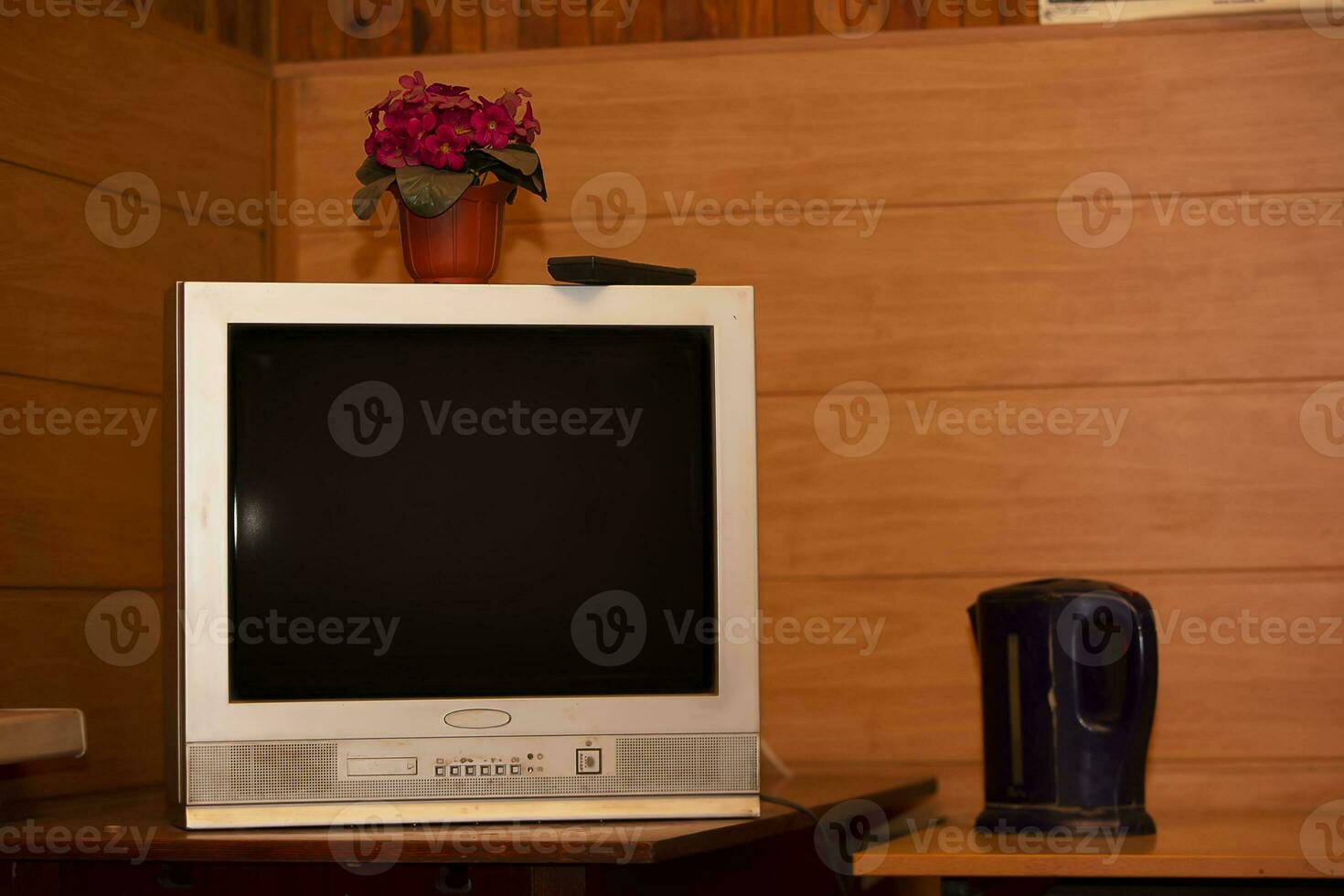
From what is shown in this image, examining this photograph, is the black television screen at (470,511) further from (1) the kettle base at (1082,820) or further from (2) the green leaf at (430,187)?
(1) the kettle base at (1082,820)

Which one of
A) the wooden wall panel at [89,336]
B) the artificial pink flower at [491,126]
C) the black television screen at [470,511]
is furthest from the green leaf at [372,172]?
the wooden wall panel at [89,336]

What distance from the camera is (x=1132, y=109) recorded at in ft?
6.96

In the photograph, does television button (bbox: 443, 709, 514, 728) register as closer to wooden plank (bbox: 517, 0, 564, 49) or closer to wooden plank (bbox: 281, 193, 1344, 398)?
wooden plank (bbox: 281, 193, 1344, 398)

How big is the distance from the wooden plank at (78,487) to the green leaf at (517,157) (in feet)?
2.34

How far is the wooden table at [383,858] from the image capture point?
1227 millimetres

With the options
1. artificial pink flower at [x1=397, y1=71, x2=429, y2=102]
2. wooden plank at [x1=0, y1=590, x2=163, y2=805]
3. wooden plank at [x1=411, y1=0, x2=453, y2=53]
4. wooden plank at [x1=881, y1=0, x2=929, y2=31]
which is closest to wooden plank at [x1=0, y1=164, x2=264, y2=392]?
wooden plank at [x1=0, y1=590, x2=163, y2=805]

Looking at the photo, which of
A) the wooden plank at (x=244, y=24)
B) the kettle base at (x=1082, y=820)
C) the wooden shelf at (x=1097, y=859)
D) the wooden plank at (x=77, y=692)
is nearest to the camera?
the wooden shelf at (x=1097, y=859)

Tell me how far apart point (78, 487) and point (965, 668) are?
1270 mm

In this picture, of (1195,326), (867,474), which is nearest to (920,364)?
(867,474)

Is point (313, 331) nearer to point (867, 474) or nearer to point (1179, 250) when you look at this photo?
point (867, 474)

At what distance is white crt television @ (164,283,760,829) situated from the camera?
1.36 m

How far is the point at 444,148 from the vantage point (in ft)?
4.89

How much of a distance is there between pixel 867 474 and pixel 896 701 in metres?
0.34

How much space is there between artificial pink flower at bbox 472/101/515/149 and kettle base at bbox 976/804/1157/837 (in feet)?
2.83
